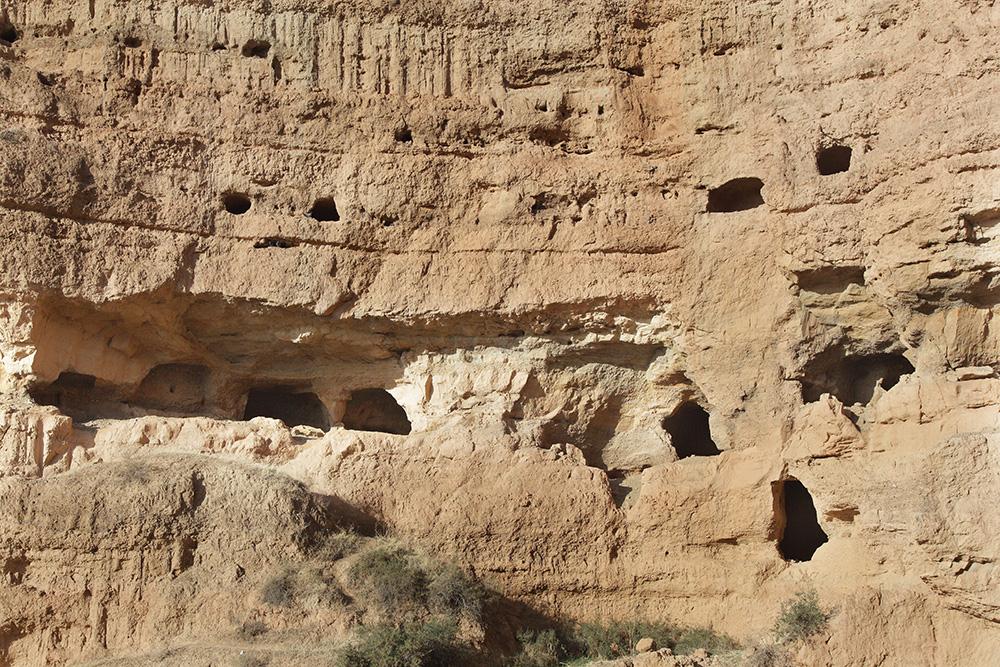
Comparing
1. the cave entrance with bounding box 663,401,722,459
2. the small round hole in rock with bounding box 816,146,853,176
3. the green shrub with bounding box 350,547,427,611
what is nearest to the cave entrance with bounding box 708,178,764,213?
the small round hole in rock with bounding box 816,146,853,176

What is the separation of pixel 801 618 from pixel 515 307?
4277 millimetres

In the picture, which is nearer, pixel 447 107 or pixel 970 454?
pixel 970 454

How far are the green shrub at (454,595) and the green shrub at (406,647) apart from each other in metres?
0.22

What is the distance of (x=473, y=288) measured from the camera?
12.4 metres

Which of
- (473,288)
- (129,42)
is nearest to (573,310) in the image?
(473,288)

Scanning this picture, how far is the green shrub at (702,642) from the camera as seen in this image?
10.6 m

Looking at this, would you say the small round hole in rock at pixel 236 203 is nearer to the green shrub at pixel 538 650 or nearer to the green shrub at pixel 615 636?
the green shrub at pixel 538 650

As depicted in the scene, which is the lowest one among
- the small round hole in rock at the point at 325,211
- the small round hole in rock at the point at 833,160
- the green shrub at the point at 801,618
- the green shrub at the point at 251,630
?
the green shrub at the point at 251,630

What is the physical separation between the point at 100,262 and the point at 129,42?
2786mm

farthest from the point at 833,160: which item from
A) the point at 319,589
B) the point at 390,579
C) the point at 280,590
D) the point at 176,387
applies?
the point at 176,387

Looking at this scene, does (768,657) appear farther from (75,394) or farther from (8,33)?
(8,33)

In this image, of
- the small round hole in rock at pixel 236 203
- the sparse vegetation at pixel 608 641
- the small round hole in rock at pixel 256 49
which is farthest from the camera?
the small round hole in rock at pixel 256 49

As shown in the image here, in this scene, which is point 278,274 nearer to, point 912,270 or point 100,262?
point 100,262

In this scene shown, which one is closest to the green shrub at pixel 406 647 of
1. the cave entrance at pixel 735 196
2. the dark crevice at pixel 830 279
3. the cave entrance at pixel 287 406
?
the cave entrance at pixel 287 406
